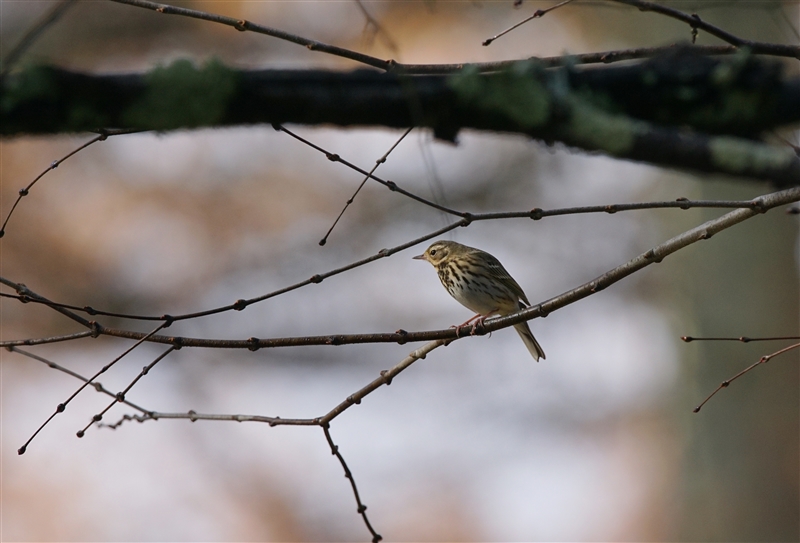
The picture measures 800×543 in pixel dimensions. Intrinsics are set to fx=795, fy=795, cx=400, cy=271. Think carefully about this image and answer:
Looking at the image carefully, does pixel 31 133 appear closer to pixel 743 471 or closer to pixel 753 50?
pixel 753 50

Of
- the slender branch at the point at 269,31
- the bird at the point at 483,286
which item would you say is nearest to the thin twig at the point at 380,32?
the slender branch at the point at 269,31

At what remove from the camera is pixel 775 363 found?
28.1 feet

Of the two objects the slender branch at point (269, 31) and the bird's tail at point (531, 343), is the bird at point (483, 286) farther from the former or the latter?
the slender branch at point (269, 31)

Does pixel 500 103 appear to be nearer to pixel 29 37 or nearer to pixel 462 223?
pixel 462 223

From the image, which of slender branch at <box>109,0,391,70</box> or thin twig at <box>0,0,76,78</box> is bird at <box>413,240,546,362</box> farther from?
thin twig at <box>0,0,76,78</box>

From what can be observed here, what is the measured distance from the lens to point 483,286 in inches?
182

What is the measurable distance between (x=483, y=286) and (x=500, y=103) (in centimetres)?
279

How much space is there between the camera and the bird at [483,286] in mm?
4617

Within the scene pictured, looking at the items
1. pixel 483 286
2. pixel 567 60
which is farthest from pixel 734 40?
pixel 483 286

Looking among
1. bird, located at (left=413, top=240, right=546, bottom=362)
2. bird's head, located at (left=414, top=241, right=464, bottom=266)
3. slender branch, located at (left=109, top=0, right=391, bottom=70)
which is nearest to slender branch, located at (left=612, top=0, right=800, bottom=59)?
slender branch, located at (left=109, top=0, right=391, bottom=70)

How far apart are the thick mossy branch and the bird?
2360 millimetres

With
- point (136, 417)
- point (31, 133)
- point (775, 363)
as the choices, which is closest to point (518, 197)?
point (775, 363)

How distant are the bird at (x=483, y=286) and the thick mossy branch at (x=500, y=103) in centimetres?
236

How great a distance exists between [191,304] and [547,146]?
7814 mm
